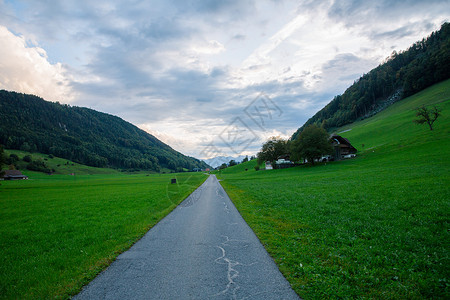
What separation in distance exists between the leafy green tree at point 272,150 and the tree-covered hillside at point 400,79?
101614 millimetres

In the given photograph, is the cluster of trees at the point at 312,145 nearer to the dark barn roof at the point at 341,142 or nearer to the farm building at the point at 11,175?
the dark barn roof at the point at 341,142

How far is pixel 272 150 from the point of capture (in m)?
91.4

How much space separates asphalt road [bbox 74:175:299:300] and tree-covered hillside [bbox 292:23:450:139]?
6937 inches

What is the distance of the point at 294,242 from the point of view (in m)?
8.01

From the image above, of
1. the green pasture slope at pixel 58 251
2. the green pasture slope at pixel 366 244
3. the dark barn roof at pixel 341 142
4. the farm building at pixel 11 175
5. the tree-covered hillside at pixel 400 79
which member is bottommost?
the green pasture slope at pixel 366 244

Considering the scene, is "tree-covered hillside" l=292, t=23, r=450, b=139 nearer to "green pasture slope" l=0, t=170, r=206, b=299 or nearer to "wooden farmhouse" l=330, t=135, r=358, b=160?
"wooden farmhouse" l=330, t=135, r=358, b=160

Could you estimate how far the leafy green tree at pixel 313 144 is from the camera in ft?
210

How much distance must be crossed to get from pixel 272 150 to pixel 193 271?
88.3m

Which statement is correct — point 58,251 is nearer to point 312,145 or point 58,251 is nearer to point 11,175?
point 312,145

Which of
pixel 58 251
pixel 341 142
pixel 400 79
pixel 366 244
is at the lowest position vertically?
pixel 366 244

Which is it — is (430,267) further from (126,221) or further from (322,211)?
(126,221)

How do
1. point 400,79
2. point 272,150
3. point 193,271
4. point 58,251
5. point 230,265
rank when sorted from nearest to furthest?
point 193,271
point 230,265
point 58,251
point 272,150
point 400,79

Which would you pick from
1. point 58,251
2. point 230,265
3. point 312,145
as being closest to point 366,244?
point 230,265

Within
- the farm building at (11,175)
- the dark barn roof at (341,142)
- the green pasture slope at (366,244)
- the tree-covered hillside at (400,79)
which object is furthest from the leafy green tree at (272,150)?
the farm building at (11,175)
